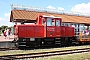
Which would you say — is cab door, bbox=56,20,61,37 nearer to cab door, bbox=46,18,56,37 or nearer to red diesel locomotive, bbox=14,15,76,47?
red diesel locomotive, bbox=14,15,76,47

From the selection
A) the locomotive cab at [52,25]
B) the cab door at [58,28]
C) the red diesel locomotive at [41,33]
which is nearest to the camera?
the red diesel locomotive at [41,33]

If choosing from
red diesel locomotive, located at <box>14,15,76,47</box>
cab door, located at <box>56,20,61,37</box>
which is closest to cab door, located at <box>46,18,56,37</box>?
red diesel locomotive, located at <box>14,15,76,47</box>

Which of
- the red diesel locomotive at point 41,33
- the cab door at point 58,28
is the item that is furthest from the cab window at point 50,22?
the cab door at point 58,28

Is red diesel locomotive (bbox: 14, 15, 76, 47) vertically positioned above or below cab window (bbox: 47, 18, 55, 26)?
below

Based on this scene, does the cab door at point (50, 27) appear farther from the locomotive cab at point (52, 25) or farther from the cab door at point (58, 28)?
the cab door at point (58, 28)

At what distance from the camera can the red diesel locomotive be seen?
659 inches

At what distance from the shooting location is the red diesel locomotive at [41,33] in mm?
16750

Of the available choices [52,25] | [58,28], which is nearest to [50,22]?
[52,25]

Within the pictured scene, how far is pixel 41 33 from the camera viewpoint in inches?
692

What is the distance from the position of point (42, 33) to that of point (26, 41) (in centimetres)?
184

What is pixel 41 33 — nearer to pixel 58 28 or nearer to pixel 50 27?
pixel 50 27

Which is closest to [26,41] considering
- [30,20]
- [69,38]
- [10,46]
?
[10,46]

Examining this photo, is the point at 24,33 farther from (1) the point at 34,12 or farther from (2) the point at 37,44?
(1) the point at 34,12

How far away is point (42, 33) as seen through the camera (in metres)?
17.6
